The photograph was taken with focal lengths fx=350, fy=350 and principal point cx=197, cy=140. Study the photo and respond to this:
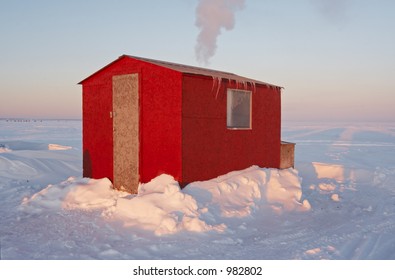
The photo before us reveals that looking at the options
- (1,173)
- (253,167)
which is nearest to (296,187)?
(253,167)

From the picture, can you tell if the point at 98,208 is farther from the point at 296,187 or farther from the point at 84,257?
the point at 296,187

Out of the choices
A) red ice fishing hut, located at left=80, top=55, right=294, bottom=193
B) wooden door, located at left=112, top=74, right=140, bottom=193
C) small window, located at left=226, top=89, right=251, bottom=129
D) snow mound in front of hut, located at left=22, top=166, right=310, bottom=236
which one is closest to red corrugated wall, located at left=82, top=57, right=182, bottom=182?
red ice fishing hut, located at left=80, top=55, right=294, bottom=193

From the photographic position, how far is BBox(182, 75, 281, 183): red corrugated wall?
8.98 metres

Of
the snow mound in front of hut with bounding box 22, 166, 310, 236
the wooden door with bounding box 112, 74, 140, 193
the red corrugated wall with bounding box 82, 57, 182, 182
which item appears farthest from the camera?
the wooden door with bounding box 112, 74, 140, 193

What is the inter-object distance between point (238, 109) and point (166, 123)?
2.78 m

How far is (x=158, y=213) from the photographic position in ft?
24.0

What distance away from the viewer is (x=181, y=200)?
7.68 m

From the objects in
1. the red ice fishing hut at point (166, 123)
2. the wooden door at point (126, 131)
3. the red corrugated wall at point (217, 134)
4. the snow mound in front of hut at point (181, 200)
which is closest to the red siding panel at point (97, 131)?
the red ice fishing hut at point (166, 123)

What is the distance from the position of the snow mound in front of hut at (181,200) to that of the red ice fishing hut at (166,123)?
1.44 feet

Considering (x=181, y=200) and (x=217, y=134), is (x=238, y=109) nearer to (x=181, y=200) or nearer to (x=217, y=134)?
(x=217, y=134)

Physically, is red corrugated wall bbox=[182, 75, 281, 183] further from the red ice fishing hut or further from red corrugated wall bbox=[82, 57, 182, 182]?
red corrugated wall bbox=[82, 57, 182, 182]

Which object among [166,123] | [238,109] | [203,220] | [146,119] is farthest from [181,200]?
[238,109]

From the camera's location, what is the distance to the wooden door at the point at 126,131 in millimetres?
9555

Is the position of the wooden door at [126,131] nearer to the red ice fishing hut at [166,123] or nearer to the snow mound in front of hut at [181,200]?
the red ice fishing hut at [166,123]
